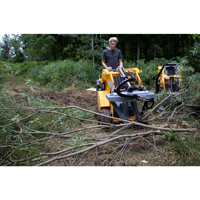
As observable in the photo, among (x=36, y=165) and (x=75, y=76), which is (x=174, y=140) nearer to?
(x=36, y=165)

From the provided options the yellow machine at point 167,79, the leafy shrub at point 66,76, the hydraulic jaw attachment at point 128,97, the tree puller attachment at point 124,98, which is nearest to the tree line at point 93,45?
the leafy shrub at point 66,76

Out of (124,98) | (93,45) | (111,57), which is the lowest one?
(124,98)

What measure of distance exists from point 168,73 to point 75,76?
227 inches

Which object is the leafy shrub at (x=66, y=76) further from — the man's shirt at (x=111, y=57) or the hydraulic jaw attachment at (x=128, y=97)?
the hydraulic jaw attachment at (x=128, y=97)

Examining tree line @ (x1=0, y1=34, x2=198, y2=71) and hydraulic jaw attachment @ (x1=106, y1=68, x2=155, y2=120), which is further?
tree line @ (x1=0, y1=34, x2=198, y2=71)

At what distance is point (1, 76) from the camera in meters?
4.15

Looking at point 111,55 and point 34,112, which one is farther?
Result: point 111,55

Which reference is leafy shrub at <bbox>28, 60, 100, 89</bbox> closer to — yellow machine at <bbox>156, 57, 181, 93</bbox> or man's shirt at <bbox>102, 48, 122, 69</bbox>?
yellow machine at <bbox>156, 57, 181, 93</bbox>

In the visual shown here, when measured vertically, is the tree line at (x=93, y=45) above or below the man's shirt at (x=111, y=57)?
above

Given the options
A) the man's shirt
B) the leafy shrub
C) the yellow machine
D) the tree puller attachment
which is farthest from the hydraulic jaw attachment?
the leafy shrub


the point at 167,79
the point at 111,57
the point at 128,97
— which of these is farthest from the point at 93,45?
the point at 128,97

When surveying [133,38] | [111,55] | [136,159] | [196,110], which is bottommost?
[136,159]

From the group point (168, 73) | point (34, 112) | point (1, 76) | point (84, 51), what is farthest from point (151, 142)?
point (84, 51)

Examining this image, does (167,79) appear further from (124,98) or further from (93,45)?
(93,45)
